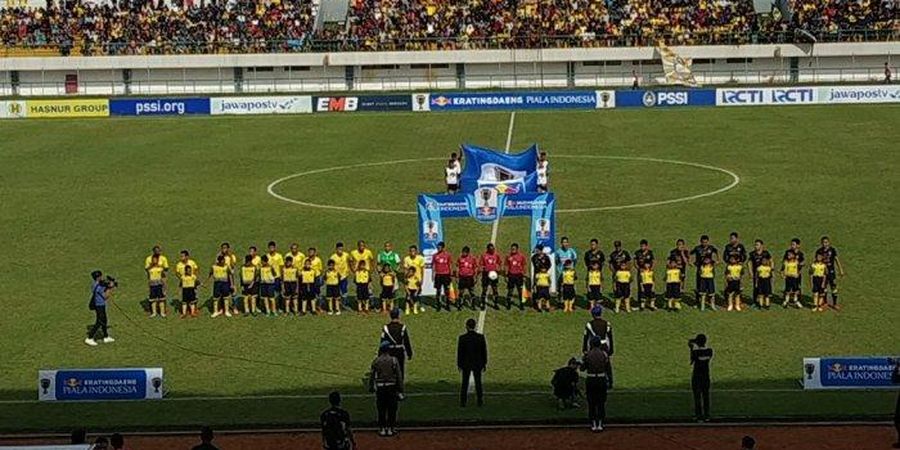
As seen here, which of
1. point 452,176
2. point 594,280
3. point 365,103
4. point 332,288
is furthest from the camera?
point 365,103

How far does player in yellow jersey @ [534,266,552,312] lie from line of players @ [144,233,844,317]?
2cm

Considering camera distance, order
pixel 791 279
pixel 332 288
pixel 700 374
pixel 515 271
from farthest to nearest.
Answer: pixel 332 288 → pixel 515 271 → pixel 791 279 → pixel 700 374

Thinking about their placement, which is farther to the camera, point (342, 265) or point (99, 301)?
point (342, 265)

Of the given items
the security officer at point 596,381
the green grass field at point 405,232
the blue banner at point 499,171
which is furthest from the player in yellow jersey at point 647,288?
the security officer at point 596,381

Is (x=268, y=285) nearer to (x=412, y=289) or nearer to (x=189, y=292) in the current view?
(x=189, y=292)

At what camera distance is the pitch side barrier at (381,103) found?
228ft

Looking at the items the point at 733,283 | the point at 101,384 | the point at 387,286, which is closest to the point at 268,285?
the point at 387,286

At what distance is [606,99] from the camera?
70125 millimetres

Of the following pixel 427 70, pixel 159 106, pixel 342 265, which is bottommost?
pixel 342 265

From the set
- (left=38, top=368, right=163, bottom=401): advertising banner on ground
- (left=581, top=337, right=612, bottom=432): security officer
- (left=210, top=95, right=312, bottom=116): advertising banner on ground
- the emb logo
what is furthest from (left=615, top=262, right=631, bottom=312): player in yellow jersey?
(left=210, top=95, right=312, bottom=116): advertising banner on ground

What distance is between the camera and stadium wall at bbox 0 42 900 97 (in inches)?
3155

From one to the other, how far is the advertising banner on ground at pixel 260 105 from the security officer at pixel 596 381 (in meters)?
51.8

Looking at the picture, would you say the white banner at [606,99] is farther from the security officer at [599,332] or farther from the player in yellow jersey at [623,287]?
the security officer at [599,332]

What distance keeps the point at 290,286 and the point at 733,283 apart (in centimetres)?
957
